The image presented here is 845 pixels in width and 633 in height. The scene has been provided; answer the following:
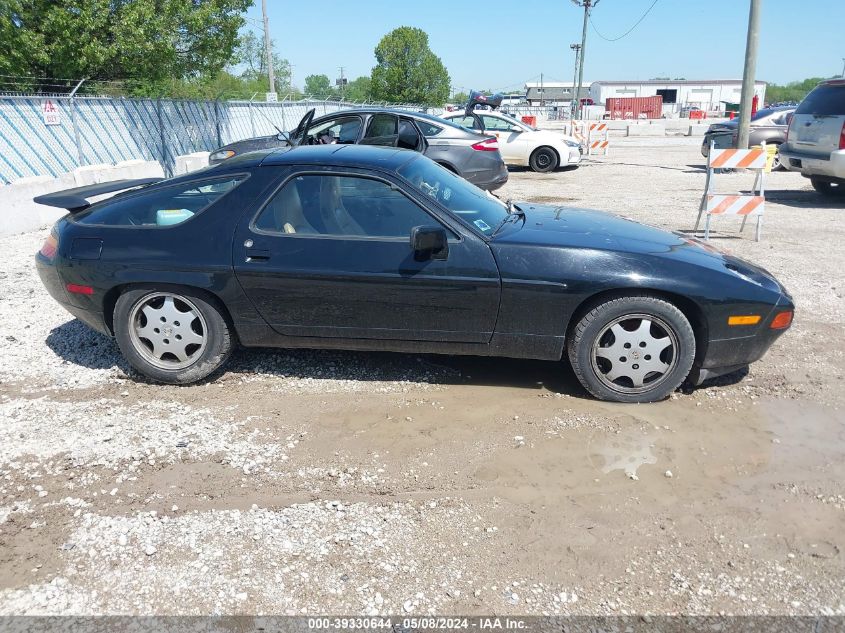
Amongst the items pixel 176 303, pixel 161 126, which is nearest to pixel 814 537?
pixel 176 303

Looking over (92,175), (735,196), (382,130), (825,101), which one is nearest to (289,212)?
(735,196)

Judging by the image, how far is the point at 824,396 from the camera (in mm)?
4133

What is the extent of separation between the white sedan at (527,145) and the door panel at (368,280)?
43.7 ft

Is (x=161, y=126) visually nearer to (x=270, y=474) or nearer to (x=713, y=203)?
(x=713, y=203)

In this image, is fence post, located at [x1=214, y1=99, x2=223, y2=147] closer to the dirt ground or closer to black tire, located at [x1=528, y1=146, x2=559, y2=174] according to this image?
black tire, located at [x1=528, y1=146, x2=559, y2=174]

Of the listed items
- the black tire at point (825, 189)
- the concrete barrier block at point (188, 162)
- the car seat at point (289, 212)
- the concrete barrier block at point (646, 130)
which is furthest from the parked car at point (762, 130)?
the concrete barrier block at point (646, 130)

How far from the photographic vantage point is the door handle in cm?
401

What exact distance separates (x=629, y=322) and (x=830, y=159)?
29.1 feet

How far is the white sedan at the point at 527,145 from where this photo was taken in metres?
16.6

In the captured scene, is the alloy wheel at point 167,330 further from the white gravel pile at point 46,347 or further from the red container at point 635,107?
the red container at point 635,107

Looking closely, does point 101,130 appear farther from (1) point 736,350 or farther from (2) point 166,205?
(1) point 736,350

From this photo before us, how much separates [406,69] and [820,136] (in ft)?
191

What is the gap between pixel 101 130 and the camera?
572 inches

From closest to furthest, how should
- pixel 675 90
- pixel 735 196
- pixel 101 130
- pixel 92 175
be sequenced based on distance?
pixel 735 196
pixel 92 175
pixel 101 130
pixel 675 90
